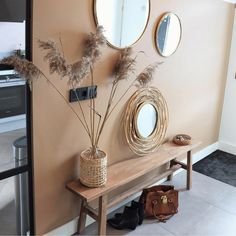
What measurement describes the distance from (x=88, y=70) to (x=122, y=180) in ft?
2.85

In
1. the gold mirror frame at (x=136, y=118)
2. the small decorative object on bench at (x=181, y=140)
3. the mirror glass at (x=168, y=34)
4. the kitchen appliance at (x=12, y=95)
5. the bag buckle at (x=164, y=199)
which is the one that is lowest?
the bag buckle at (x=164, y=199)

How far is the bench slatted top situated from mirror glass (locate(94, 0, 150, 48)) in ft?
3.11

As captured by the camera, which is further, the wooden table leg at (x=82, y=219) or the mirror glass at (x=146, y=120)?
the mirror glass at (x=146, y=120)

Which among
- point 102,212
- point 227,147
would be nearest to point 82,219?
point 102,212

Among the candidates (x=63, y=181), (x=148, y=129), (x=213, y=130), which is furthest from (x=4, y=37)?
(x=213, y=130)

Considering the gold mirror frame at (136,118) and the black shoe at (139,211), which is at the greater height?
the gold mirror frame at (136,118)

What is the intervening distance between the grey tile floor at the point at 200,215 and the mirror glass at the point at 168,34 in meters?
1.38

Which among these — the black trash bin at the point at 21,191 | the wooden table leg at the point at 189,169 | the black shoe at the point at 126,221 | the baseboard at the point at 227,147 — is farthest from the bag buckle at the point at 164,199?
the baseboard at the point at 227,147

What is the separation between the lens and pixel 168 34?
103 inches

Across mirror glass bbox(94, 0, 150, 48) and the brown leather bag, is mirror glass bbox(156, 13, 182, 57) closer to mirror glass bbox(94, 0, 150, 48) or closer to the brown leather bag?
mirror glass bbox(94, 0, 150, 48)

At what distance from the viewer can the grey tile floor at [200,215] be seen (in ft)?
7.86

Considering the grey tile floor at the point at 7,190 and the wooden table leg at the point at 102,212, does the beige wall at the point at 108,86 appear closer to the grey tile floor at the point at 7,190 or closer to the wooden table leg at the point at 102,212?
the grey tile floor at the point at 7,190

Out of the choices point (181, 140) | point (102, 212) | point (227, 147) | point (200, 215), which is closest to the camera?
point (102, 212)

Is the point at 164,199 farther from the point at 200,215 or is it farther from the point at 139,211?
the point at 200,215
